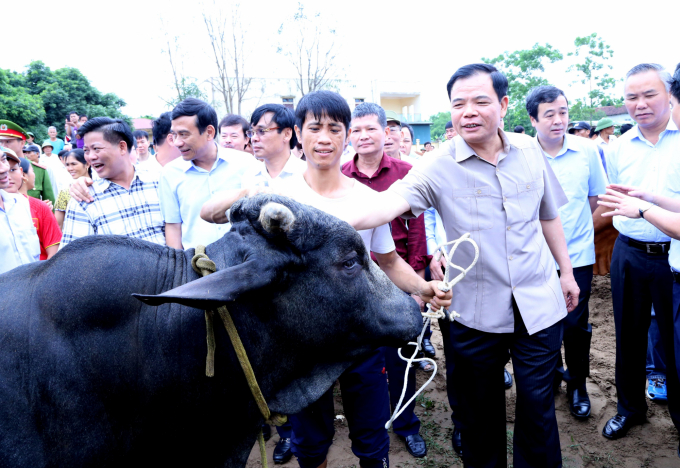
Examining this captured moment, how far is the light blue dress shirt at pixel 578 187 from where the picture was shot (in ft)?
14.1

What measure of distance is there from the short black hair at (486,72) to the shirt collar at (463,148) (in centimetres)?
26

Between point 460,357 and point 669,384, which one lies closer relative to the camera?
point 460,357

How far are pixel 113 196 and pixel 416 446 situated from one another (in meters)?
3.19

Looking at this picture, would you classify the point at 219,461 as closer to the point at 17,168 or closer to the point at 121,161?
the point at 121,161

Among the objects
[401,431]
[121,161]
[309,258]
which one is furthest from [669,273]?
[121,161]

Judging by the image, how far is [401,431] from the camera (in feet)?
13.4

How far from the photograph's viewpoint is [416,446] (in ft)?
13.0

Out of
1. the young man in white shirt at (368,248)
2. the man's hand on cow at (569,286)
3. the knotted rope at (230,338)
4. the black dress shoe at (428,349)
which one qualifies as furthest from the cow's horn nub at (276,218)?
the black dress shoe at (428,349)

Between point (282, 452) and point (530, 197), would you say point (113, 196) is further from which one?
point (530, 197)

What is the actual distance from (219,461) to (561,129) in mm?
3930

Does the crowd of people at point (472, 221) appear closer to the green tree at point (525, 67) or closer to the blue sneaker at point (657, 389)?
the blue sneaker at point (657, 389)

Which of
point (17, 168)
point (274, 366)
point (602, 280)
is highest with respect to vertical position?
point (17, 168)

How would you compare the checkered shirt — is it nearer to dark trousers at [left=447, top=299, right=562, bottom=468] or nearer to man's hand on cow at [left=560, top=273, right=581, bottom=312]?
dark trousers at [left=447, top=299, right=562, bottom=468]

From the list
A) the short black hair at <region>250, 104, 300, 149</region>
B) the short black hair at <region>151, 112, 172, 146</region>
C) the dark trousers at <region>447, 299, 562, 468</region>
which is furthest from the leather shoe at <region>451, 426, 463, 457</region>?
the short black hair at <region>151, 112, 172, 146</region>
